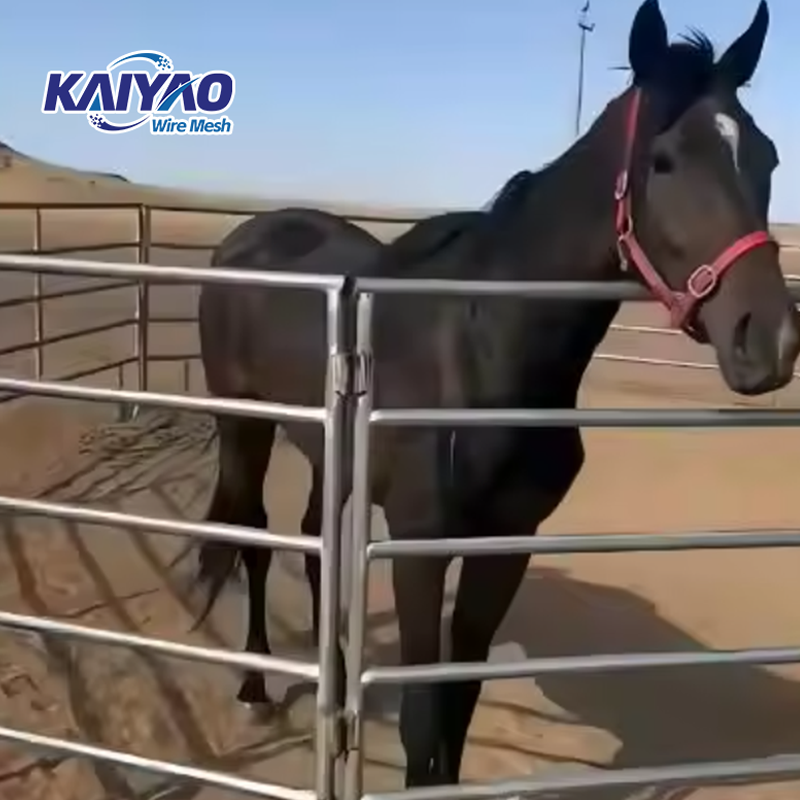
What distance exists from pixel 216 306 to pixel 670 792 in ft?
7.28

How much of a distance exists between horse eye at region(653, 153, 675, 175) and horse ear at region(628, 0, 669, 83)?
0.18 m

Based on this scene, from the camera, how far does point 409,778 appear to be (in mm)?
2541

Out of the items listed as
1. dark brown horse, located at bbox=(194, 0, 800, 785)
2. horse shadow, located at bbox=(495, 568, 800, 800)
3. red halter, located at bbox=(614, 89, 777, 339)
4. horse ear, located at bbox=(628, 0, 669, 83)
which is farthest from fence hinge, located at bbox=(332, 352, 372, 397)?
horse shadow, located at bbox=(495, 568, 800, 800)

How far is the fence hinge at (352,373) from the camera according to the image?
6.17 feet

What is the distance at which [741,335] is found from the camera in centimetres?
185

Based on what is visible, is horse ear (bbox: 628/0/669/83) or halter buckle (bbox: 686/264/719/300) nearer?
halter buckle (bbox: 686/264/719/300)

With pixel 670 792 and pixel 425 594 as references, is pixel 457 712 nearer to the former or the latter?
pixel 425 594

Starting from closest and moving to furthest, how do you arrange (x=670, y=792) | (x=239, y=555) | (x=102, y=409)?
1. (x=670, y=792)
2. (x=239, y=555)
3. (x=102, y=409)

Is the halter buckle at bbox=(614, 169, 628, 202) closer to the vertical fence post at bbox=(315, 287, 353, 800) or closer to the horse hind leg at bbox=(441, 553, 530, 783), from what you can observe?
the vertical fence post at bbox=(315, 287, 353, 800)

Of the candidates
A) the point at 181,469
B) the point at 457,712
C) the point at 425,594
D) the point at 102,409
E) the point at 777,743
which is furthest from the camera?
the point at 102,409

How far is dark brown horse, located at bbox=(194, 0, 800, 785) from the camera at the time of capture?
1907 mm

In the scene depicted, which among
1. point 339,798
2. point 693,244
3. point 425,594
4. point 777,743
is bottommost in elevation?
point 777,743

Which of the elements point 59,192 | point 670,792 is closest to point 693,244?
point 670,792

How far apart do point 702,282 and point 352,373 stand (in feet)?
→ 2.07
